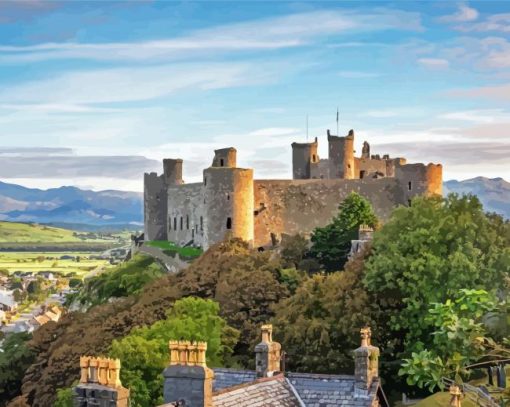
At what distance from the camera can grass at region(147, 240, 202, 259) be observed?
283ft

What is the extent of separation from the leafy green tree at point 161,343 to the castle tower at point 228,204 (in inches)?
989

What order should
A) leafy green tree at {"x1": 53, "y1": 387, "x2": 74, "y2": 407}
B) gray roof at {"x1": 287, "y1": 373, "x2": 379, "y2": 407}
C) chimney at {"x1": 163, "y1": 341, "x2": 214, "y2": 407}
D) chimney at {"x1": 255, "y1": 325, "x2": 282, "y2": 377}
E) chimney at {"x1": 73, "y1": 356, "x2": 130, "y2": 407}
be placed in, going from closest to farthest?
chimney at {"x1": 73, "y1": 356, "x2": 130, "y2": 407} < chimney at {"x1": 163, "y1": 341, "x2": 214, "y2": 407} < gray roof at {"x1": 287, "y1": 373, "x2": 379, "y2": 407} < chimney at {"x1": 255, "y1": 325, "x2": 282, "y2": 377} < leafy green tree at {"x1": 53, "y1": 387, "x2": 74, "y2": 407}

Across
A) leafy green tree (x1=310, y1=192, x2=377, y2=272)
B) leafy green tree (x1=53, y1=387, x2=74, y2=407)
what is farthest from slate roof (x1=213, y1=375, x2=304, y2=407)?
leafy green tree (x1=310, y1=192, x2=377, y2=272)

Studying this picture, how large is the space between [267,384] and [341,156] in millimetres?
65284

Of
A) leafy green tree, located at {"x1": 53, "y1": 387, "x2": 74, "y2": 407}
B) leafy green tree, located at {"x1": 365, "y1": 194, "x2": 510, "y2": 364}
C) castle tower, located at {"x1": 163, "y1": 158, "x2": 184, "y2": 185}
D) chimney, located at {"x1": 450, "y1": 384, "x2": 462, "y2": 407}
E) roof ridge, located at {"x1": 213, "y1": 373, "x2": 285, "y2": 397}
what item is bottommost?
leafy green tree, located at {"x1": 53, "y1": 387, "x2": 74, "y2": 407}

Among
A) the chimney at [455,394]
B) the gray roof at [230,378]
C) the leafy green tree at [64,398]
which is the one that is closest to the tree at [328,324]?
the leafy green tree at [64,398]

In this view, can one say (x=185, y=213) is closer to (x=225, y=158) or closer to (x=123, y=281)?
(x=225, y=158)

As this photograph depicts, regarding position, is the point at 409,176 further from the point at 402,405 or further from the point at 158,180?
the point at 402,405

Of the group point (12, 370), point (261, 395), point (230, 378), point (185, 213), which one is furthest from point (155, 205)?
point (261, 395)

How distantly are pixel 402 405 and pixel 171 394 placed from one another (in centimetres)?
2289

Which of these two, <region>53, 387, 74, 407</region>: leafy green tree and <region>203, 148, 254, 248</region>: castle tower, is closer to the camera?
<region>53, 387, 74, 407</region>: leafy green tree

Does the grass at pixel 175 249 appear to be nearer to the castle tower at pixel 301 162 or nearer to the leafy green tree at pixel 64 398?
the castle tower at pixel 301 162

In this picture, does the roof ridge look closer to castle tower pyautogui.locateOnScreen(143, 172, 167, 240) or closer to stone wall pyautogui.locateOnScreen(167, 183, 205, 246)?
stone wall pyautogui.locateOnScreen(167, 183, 205, 246)

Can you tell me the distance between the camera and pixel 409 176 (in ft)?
Result: 287
